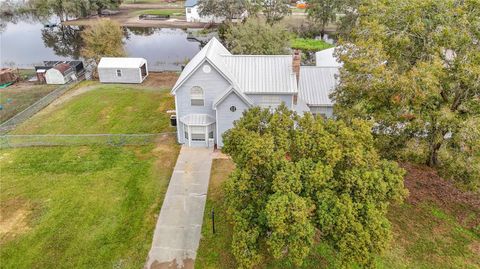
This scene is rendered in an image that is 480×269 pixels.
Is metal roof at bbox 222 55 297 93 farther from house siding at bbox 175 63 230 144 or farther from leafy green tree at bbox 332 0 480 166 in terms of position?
leafy green tree at bbox 332 0 480 166

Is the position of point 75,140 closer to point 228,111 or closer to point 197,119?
point 197,119

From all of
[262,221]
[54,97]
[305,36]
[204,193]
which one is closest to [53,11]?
[54,97]

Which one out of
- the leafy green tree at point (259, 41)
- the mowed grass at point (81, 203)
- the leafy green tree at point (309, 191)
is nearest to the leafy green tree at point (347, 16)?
the leafy green tree at point (259, 41)

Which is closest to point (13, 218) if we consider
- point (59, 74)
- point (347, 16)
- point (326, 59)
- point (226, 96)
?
point (226, 96)

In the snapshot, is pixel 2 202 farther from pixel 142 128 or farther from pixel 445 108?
pixel 445 108

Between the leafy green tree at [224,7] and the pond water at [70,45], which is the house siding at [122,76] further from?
the leafy green tree at [224,7]

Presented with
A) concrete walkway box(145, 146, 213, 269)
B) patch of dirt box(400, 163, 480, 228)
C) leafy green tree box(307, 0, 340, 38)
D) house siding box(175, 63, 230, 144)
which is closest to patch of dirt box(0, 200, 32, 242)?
concrete walkway box(145, 146, 213, 269)
